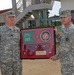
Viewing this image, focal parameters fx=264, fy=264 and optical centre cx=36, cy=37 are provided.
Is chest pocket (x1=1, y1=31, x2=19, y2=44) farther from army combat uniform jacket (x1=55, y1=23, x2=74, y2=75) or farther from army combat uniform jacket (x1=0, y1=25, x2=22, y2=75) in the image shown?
army combat uniform jacket (x1=55, y1=23, x2=74, y2=75)

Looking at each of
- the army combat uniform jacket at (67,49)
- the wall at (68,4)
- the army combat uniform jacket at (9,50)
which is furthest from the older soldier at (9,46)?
the wall at (68,4)

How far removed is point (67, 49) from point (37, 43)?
106 cm

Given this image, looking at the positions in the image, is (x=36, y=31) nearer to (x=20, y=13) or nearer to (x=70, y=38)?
(x=70, y=38)

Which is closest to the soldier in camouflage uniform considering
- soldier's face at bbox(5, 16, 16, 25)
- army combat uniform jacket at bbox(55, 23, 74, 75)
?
army combat uniform jacket at bbox(55, 23, 74, 75)

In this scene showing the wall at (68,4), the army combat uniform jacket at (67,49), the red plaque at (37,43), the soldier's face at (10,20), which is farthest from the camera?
the wall at (68,4)

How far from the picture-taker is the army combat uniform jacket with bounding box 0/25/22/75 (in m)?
4.89

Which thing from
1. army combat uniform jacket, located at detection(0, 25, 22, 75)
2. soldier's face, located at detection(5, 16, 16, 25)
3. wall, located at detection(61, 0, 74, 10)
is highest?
wall, located at detection(61, 0, 74, 10)

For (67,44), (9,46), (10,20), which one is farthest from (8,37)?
(67,44)

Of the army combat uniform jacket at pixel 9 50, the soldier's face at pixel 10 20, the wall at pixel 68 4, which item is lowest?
the army combat uniform jacket at pixel 9 50

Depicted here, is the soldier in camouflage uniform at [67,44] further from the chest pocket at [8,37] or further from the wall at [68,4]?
the wall at [68,4]

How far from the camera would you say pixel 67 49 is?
14.2 feet

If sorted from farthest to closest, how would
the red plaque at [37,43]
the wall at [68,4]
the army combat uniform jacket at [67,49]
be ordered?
1. the wall at [68,4]
2. the red plaque at [37,43]
3. the army combat uniform jacket at [67,49]

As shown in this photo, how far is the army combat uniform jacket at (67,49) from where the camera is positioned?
4270mm

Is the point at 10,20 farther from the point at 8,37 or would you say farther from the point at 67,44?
the point at 67,44
